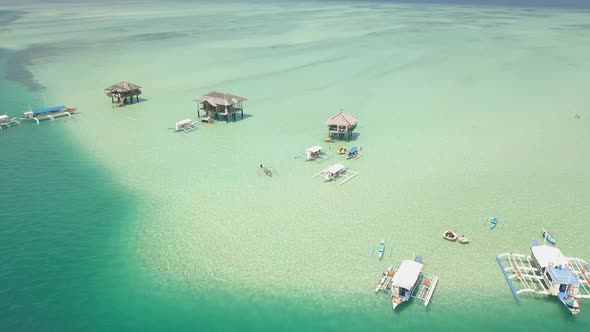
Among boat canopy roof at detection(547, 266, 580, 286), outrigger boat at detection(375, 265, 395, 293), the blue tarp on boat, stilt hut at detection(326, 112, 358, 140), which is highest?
stilt hut at detection(326, 112, 358, 140)

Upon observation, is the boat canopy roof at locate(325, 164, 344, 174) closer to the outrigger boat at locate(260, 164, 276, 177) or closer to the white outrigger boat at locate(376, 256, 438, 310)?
the outrigger boat at locate(260, 164, 276, 177)

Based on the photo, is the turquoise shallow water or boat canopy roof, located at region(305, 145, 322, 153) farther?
boat canopy roof, located at region(305, 145, 322, 153)

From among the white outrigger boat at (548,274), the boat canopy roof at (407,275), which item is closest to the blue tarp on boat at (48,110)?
the boat canopy roof at (407,275)

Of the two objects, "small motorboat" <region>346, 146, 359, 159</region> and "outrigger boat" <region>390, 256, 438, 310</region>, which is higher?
"small motorboat" <region>346, 146, 359, 159</region>

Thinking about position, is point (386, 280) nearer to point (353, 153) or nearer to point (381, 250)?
point (381, 250)

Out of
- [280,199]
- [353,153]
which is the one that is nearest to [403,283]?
[280,199]

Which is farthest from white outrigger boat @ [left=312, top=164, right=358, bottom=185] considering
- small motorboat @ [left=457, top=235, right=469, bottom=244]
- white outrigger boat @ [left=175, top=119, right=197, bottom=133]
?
white outrigger boat @ [left=175, top=119, right=197, bottom=133]
